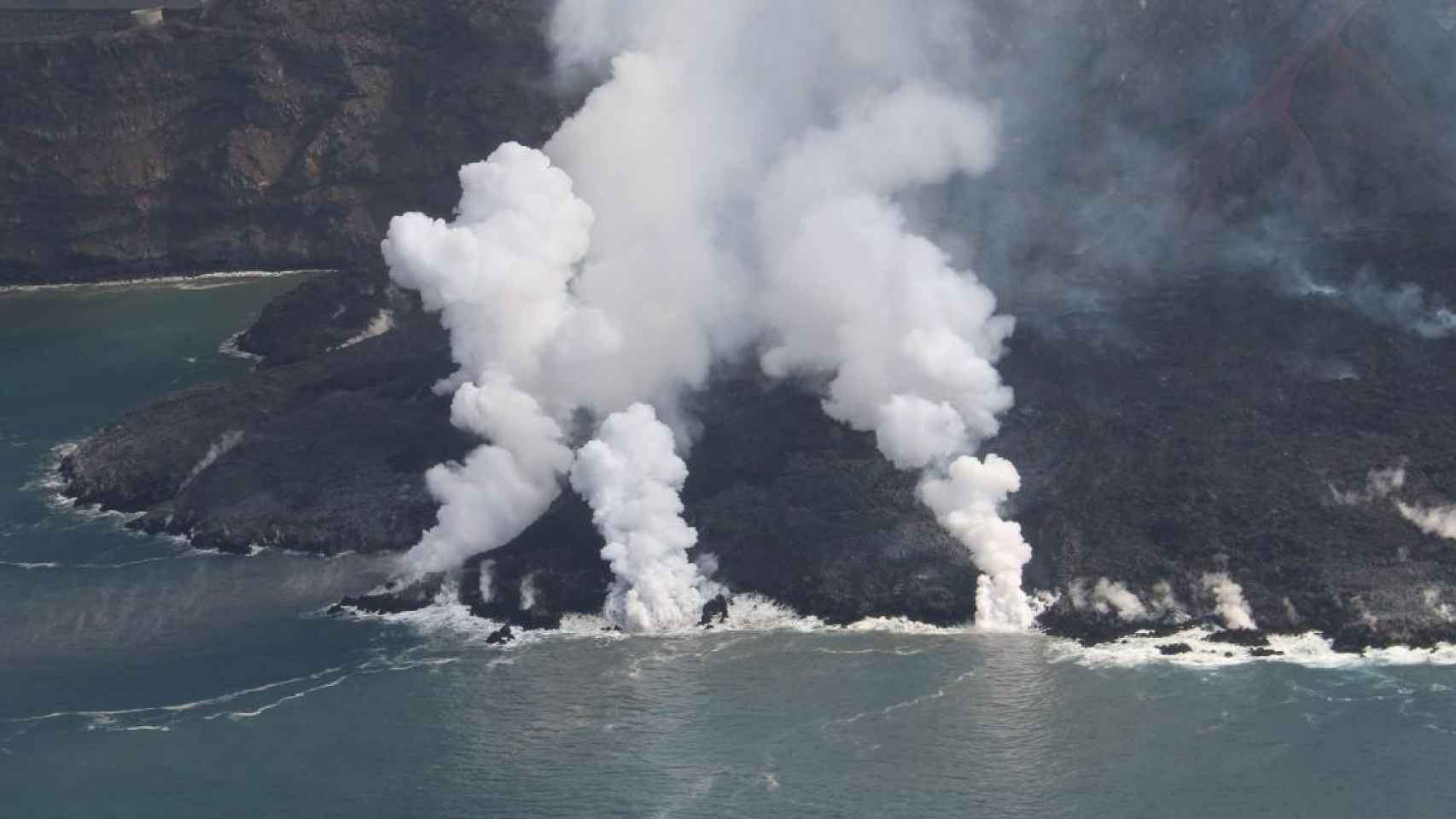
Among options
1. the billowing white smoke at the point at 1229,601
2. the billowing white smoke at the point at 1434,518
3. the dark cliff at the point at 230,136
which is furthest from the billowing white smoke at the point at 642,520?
the dark cliff at the point at 230,136

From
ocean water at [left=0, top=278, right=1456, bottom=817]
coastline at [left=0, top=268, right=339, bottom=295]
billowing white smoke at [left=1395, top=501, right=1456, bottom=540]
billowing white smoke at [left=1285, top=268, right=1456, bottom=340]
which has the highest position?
coastline at [left=0, top=268, right=339, bottom=295]

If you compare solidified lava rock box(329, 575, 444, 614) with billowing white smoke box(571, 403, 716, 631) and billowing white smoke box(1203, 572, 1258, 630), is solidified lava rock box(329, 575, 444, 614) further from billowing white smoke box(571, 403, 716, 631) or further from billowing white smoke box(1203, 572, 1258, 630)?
billowing white smoke box(1203, 572, 1258, 630)

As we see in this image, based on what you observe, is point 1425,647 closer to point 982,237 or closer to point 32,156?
point 982,237

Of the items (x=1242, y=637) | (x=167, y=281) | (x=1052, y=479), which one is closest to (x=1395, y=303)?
(x=1052, y=479)

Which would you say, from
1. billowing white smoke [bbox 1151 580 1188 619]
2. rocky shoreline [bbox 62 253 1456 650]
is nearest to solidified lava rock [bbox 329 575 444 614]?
rocky shoreline [bbox 62 253 1456 650]

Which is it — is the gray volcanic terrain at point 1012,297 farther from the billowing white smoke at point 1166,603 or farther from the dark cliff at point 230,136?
the billowing white smoke at point 1166,603
